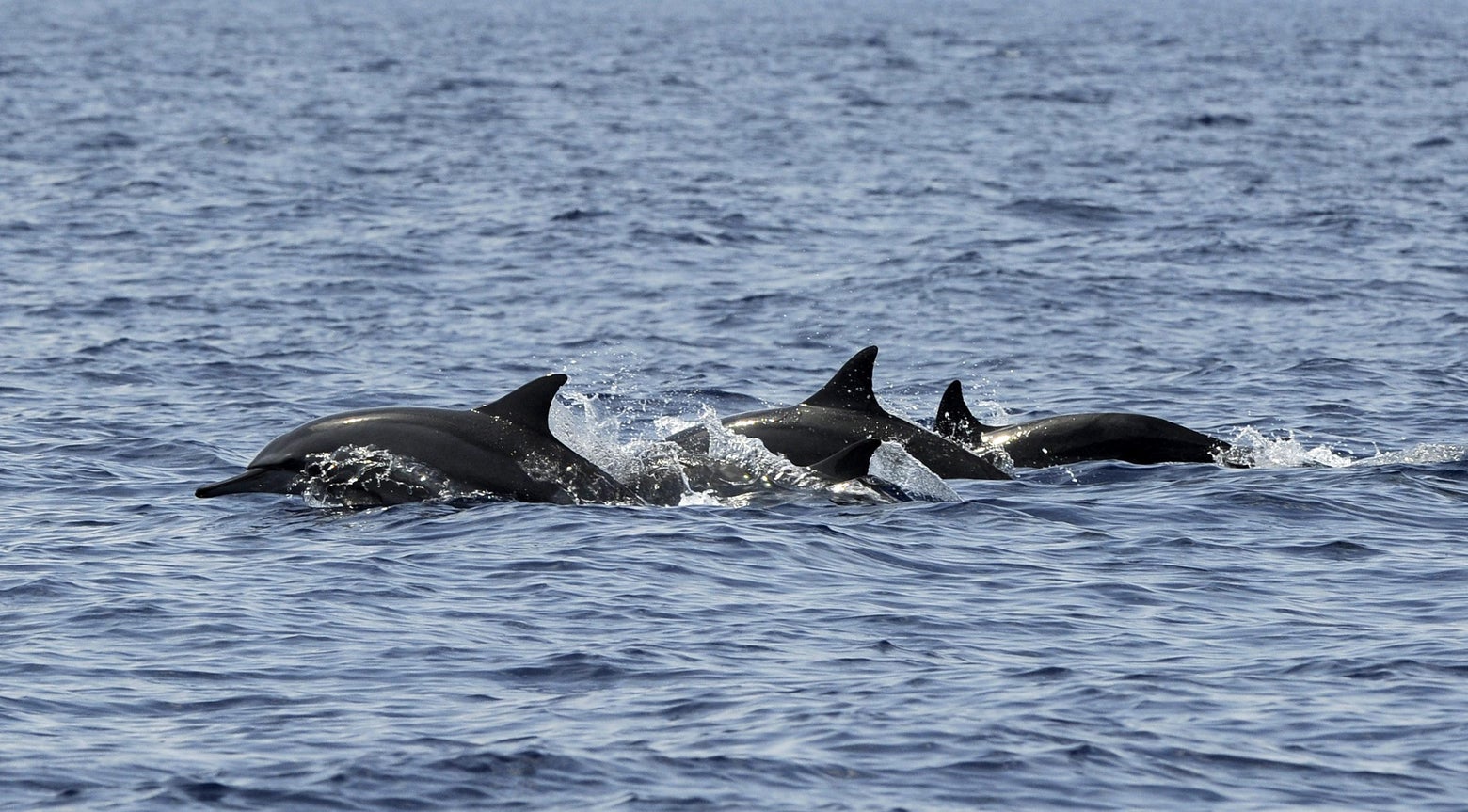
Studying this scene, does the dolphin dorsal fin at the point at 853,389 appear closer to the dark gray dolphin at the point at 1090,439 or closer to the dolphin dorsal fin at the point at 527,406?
the dark gray dolphin at the point at 1090,439

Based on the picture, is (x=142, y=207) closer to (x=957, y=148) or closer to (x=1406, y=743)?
(x=957, y=148)

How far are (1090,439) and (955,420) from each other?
1.31 m

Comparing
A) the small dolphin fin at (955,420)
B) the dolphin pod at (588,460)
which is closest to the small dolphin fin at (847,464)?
the dolphin pod at (588,460)

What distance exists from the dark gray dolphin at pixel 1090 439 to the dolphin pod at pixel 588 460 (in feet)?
0.04

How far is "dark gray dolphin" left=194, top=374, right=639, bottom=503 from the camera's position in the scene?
18531 mm

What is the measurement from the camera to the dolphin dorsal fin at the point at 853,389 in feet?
66.9

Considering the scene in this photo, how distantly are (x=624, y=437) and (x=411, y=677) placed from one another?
8.99m

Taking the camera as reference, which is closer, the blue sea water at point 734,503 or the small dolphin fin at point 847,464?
the blue sea water at point 734,503

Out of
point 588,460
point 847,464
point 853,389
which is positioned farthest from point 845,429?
point 588,460

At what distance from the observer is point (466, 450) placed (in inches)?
734

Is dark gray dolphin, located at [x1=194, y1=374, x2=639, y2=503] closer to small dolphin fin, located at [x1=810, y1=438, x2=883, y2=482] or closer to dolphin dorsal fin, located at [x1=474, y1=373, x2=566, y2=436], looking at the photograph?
dolphin dorsal fin, located at [x1=474, y1=373, x2=566, y2=436]

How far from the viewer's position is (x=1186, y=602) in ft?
51.0

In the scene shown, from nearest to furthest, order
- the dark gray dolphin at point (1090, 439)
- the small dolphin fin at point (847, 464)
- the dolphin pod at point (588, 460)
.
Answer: the dolphin pod at point (588, 460) → the small dolphin fin at point (847, 464) → the dark gray dolphin at point (1090, 439)

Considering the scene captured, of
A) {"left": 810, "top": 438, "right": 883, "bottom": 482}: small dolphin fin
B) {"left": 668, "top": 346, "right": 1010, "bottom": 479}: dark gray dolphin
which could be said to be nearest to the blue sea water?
{"left": 810, "top": 438, "right": 883, "bottom": 482}: small dolphin fin
